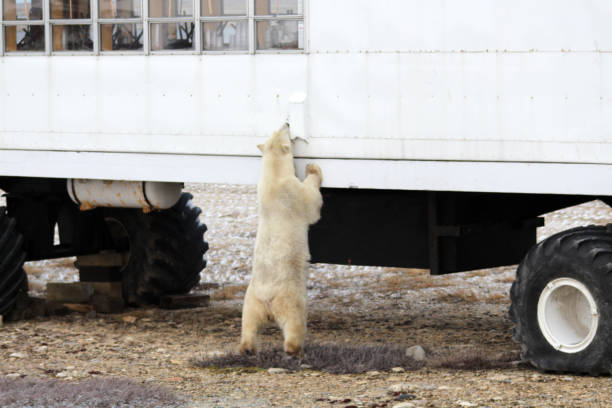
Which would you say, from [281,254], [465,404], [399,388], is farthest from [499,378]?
[281,254]

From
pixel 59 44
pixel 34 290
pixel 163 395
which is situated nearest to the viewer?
pixel 163 395

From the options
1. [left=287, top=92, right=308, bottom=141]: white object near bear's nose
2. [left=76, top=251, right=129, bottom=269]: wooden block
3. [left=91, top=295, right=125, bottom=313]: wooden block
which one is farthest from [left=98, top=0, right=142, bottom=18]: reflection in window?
[left=91, top=295, right=125, bottom=313]: wooden block

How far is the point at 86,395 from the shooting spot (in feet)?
20.8

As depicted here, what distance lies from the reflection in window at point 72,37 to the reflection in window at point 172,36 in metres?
0.63

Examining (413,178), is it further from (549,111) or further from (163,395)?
(163,395)

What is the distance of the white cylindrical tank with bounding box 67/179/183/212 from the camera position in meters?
9.17

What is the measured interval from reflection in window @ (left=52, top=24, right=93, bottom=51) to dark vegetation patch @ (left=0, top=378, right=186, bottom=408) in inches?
131

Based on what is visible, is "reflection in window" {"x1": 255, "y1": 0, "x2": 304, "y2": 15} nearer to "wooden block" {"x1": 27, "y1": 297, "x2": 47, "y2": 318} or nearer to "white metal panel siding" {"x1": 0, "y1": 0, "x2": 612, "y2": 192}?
"white metal panel siding" {"x1": 0, "y1": 0, "x2": 612, "y2": 192}

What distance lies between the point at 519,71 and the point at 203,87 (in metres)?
2.56

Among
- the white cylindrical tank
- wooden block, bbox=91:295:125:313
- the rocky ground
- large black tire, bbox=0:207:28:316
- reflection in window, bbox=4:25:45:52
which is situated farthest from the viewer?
wooden block, bbox=91:295:125:313

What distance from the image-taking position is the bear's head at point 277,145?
7852 mm

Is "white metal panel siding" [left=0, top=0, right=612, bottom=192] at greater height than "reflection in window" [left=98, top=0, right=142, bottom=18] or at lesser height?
lesser

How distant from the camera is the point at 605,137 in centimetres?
719

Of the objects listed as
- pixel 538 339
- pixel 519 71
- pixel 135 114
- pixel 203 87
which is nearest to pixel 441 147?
pixel 519 71
